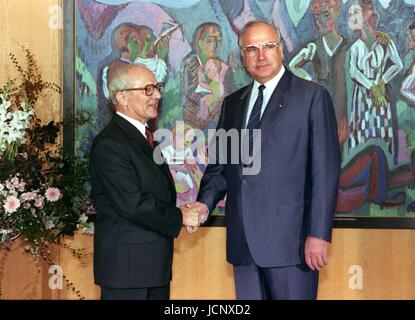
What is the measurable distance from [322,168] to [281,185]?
0.73ft

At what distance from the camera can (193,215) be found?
11.2ft

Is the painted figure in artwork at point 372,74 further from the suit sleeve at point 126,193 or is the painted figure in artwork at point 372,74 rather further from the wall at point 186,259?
the suit sleeve at point 126,193

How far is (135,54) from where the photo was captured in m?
4.07

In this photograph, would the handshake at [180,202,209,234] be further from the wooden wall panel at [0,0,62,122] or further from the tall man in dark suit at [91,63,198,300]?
the wooden wall panel at [0,0,62,122]

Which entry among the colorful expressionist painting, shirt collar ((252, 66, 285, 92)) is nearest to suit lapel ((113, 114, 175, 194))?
shirt collar ((252, 66, 285, 92))

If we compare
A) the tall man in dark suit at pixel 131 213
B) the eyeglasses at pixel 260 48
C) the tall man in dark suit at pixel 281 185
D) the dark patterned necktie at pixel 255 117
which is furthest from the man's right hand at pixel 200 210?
the eyeglasses at pixel 260 48

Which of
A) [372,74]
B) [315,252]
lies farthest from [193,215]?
[372,74]

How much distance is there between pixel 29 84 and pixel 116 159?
3.89ft

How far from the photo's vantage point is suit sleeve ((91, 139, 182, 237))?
303 cm

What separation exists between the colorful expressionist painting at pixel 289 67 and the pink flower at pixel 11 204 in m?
0.63

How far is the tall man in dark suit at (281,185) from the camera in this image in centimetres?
315

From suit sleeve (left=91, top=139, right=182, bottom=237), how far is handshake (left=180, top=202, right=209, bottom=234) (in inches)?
10.0

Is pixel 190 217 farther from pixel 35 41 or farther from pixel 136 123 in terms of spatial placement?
pixel 35 41
